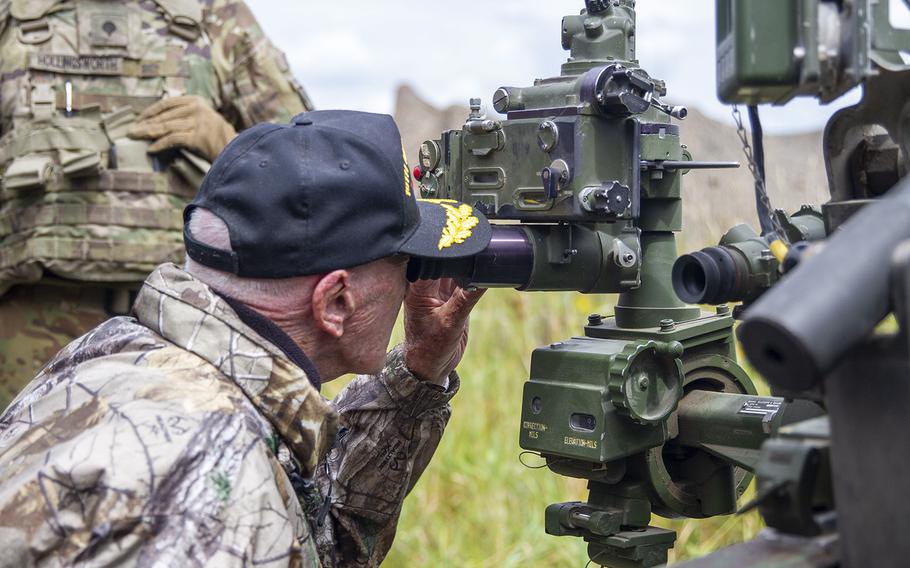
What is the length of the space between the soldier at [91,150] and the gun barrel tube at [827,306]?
3582mm

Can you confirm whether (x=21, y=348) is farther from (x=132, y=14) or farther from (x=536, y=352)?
(x=536, y=352)

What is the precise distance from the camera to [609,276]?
2.72 m

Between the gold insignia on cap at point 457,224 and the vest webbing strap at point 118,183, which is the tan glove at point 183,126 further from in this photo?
the gold insignia on cap at point 457,224

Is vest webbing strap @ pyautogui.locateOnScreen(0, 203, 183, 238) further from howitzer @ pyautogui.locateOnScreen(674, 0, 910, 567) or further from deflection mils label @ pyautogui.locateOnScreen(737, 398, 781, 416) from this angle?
howitzer @ pyautogui.locateOnScreen(674, 0, 910, 567)

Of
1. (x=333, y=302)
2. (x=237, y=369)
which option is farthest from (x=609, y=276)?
(x=237, y=369)

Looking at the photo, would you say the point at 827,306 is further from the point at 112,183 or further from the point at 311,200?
the point at 112,183

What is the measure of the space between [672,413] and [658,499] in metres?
0.21

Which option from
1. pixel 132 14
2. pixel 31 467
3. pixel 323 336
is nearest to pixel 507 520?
pixel 132 14

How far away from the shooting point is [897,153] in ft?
6.09

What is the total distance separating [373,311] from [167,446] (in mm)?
661

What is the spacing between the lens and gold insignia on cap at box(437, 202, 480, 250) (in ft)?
8.03

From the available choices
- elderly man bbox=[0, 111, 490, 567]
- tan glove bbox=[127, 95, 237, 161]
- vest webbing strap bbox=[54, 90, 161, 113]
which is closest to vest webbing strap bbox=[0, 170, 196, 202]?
tan glove bbox=[127, 95, 237, 161]

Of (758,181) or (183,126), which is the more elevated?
(183,126)

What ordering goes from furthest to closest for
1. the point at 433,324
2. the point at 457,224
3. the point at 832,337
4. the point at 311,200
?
1. the point at 433,324
2. the point at 457,224
3. the point at 311,200
4. the point at 832,337
